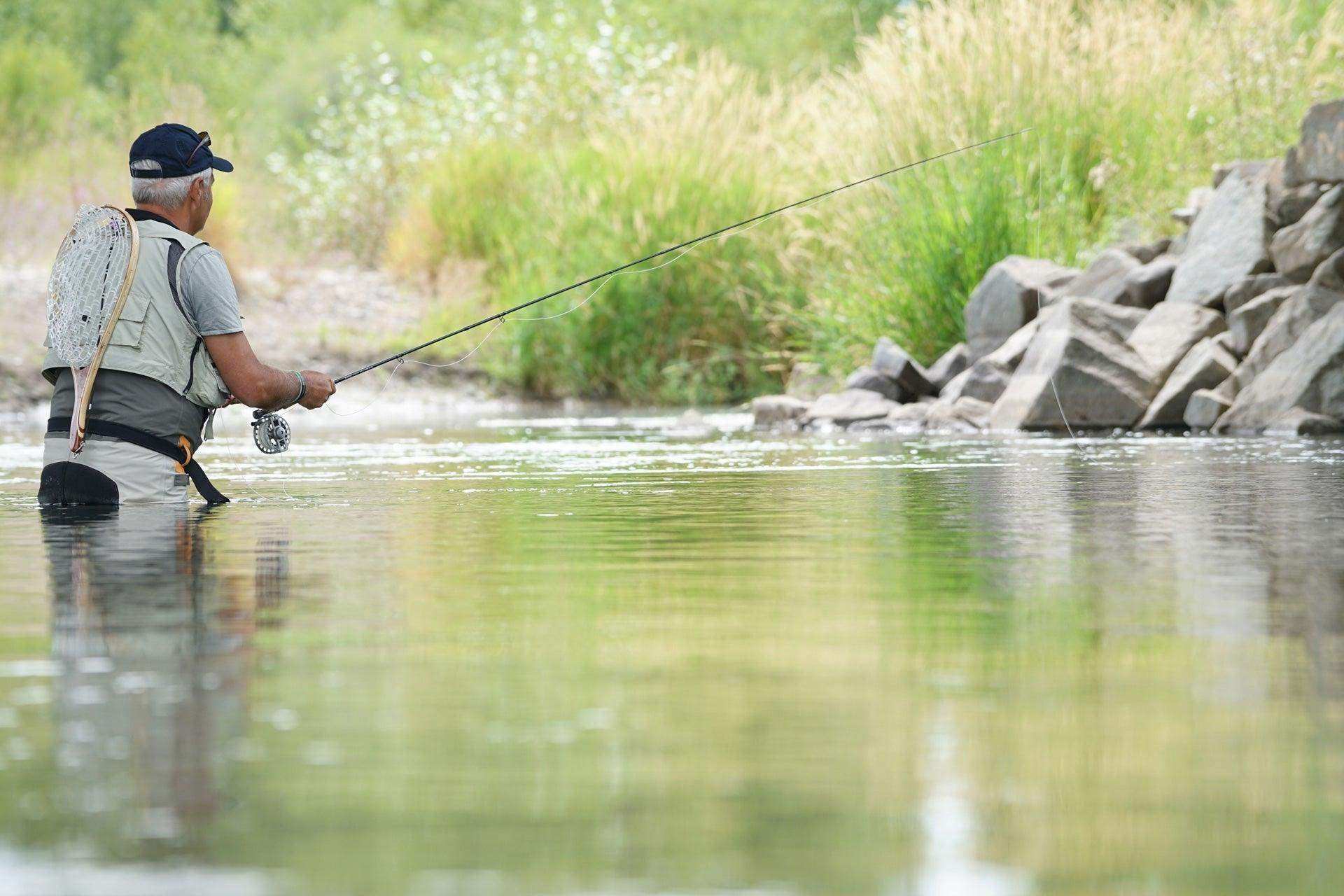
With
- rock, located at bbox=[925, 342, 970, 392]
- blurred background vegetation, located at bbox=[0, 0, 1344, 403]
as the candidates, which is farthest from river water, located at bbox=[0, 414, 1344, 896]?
blurred background vegetation, located at bbox=[0, 0, 1344, 403]

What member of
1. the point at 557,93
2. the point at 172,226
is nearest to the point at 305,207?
the point at 557,93

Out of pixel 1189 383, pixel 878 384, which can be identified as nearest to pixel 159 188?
pixel 1189 383

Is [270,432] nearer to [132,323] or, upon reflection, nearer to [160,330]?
[160,330]

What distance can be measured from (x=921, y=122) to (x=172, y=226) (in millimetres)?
9923

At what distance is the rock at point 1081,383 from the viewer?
1363cm

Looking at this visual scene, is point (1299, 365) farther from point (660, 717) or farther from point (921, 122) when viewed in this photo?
point (660, 717)

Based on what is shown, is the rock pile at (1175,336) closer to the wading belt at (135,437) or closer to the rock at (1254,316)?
the rock at (1254,316)

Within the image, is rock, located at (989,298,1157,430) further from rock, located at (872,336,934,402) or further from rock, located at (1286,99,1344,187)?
rock, located at (872,336,934,402)

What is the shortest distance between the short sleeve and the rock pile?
22.8 ft

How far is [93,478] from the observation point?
775 centimetres

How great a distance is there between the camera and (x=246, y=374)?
25.1 ft

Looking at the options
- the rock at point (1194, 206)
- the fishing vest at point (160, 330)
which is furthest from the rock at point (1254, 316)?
the fishing vest at point (160, 330)

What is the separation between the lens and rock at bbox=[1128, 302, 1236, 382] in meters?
14.1

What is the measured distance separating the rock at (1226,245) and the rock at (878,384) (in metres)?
1.91
